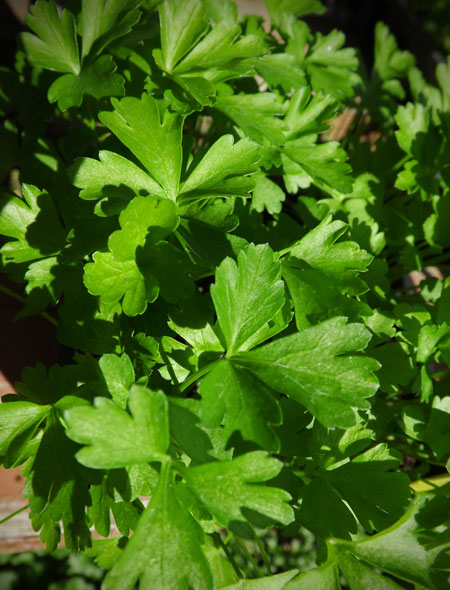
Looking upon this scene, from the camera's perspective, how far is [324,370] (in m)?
0.68

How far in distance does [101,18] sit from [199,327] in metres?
0.62

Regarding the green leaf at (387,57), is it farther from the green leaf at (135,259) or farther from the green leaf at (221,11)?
the green leaf at (135,259)

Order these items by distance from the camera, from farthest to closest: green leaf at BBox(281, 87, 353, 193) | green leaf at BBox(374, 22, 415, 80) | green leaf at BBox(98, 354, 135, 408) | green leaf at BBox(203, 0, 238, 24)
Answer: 1. green leaf at BBox(374, 22, 415, 80)
2. green leaf at BBox(203, 0, 238, 24)
3. green leaf at BBox(281, 87, 353, 193)
4. green leaf at BBox(98, 354, 135, 408)

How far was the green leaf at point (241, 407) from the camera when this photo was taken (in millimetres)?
632

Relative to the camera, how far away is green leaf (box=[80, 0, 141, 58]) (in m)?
0.88

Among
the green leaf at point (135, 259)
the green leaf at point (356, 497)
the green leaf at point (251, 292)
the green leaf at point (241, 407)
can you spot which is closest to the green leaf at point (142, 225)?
the green leaf at point (135, 259)

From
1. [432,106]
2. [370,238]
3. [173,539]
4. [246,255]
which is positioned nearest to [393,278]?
[370,238]

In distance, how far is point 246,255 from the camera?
705 millimetres

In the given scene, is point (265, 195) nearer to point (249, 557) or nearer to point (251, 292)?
point (251, 292)

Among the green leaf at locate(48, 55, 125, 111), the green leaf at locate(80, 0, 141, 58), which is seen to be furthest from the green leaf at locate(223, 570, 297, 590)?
the green leaf at locate(80, 0, 141, 58)

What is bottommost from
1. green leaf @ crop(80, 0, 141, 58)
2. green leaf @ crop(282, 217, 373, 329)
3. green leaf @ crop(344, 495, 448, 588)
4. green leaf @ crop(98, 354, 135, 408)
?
green leaf @ crop(344, 495, 448, 588)

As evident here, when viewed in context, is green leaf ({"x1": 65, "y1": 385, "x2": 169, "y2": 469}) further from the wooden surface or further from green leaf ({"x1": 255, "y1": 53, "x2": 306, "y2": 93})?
green leaf ({"x1": 255, "y1": 53, "x2": 306, "y2": 93})

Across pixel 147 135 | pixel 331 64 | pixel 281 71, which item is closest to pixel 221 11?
pixel 281 71

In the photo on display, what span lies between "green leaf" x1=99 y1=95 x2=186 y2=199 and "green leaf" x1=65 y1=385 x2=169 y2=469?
0.38m
